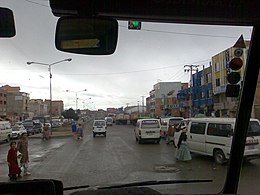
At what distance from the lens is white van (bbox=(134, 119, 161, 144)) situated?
23.2 metres

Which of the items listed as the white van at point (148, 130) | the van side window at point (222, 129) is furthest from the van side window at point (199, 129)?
the white van at point (148, 130)

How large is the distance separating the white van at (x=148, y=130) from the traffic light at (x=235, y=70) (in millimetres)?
19275

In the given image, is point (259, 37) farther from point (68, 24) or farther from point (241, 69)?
point (68, 24)

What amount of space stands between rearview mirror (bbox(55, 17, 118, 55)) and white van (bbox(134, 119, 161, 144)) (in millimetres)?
20280

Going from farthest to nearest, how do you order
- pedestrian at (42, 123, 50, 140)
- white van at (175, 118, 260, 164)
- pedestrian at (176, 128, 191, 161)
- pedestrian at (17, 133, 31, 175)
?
pedestrian at (42, 123, 50, 140), pedestrian at (176, 128, 191, 161), pedestrian at (17, 133, 31, 175), white van at (175, 118, 260, 164)

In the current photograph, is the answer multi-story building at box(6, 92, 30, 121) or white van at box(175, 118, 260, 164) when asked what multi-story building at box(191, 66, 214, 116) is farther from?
multi-story building at box(6, 92, 30, 121)

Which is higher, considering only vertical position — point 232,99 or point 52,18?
point 52,18

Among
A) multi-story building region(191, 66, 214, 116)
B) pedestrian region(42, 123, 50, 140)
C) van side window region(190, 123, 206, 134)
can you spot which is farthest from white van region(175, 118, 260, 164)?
pedestrian region(42, 123, 50, 140)

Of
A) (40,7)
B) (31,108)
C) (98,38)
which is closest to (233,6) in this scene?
(98,38)

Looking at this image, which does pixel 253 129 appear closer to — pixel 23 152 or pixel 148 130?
pixel 23 152

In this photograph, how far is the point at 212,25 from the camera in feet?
9.55

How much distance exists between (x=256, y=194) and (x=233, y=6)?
2098 mm

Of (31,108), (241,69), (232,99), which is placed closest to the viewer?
(241,69)

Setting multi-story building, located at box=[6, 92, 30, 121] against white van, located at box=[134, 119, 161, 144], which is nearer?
multi-story building, located at box=[6, 92, 30, 121]
